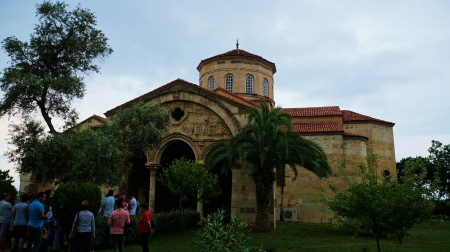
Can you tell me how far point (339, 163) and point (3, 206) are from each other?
364 inches

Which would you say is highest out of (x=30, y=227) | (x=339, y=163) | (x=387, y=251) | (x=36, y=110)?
(x=36, y=110)

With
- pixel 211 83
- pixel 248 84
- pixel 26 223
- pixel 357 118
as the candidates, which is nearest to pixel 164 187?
pixel 211 83

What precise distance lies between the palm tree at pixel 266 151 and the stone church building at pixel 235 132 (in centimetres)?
133

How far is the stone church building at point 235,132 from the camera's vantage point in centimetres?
1830

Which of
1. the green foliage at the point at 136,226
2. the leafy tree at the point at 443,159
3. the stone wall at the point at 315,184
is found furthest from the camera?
the leafy tree at the point at 443,159

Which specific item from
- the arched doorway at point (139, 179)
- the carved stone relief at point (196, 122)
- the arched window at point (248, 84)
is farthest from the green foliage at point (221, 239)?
the arched window at point (248, 84)

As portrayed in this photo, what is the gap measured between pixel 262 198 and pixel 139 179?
882cm

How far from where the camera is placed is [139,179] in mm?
21859

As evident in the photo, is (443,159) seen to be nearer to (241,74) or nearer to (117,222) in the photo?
(241,74)

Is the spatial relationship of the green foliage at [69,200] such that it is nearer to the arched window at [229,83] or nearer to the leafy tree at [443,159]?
the arched window at [229,83]

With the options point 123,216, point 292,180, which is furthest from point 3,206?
point 292,180

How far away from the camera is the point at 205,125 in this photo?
18656 mm

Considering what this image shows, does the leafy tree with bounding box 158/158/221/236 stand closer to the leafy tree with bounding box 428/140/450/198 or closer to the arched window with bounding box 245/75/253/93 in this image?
the arched window with bounding box 245/75/253/93

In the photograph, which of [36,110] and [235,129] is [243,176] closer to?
[235,129]
